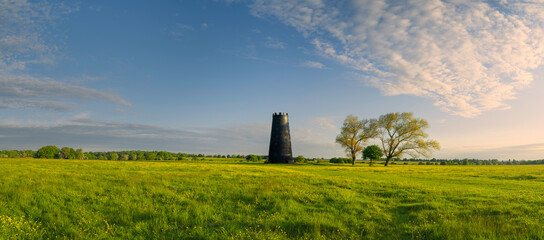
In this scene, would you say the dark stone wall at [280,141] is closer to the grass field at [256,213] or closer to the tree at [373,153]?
the tree at [373,153]

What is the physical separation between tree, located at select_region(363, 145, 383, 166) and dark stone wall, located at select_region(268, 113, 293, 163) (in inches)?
834

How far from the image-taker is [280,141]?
6097cm

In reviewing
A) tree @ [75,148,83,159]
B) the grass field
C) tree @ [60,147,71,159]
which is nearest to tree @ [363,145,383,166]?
the grass field

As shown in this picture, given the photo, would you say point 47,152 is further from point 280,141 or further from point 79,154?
point 280,141

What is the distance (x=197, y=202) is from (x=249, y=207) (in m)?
2.65

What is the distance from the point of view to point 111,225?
388 inches

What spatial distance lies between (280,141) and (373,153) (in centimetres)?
2502

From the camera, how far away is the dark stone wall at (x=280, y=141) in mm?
60728

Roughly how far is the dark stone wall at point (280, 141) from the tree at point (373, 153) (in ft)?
69.5

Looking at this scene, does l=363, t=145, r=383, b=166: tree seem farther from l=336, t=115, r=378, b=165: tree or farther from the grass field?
the grass field

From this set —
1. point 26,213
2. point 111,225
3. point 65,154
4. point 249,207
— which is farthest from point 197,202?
point 65,154

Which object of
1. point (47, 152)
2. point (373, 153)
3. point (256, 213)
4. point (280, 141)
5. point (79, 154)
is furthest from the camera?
point (79, 154)

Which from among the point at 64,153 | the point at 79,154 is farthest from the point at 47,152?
the point at 79,154

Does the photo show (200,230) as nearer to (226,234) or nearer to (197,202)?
(226,234)
